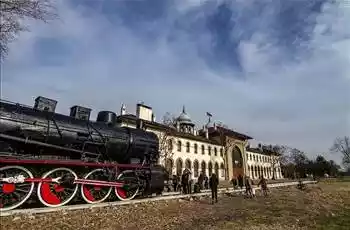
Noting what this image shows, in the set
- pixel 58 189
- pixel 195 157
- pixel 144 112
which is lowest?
pixel 58 189

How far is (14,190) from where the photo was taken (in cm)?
1168

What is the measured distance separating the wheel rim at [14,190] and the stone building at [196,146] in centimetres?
2755

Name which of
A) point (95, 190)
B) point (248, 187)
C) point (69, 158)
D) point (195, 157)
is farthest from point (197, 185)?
point (195, 157)

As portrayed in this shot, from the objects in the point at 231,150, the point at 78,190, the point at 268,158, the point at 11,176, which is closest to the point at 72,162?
the point at 78,190

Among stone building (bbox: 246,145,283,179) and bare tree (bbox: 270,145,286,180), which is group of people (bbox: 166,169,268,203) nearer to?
stone building (bbox: 246,145,283,179)

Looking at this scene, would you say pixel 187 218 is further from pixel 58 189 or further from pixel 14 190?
pixel 14 190

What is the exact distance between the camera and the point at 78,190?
13570 millimetres

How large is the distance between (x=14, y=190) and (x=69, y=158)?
270 centimetres

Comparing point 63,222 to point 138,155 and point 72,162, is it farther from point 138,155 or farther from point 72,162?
point 138,155

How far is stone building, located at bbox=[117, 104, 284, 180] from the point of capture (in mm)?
44938

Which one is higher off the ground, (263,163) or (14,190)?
(263,163)

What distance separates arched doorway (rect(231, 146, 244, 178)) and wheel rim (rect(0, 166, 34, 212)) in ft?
179

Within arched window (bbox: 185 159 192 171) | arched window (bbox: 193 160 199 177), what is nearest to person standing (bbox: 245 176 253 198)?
arched window (bbox: 185 159 192 171)

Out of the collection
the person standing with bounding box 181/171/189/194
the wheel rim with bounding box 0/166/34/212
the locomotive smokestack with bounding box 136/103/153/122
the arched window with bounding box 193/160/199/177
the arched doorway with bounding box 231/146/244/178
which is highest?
the locomotive smokestack with bounding box 136/103/153/122
